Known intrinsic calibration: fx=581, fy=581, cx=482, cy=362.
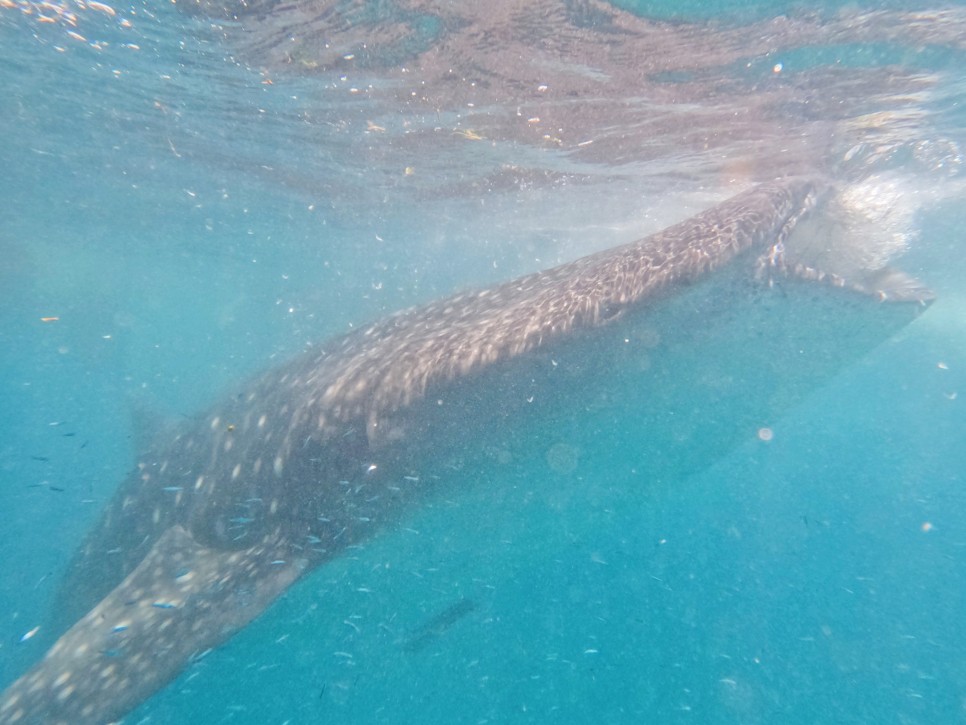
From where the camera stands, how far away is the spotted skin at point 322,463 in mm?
3990

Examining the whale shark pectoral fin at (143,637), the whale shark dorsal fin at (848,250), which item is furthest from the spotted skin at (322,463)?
the whale shark dorsal fin at (848,250)

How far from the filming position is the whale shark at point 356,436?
3.96 m

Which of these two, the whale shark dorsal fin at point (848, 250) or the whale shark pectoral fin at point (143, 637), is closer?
the whale shark pectoral fin at point (143, 637)

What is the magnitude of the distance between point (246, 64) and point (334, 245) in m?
27.8

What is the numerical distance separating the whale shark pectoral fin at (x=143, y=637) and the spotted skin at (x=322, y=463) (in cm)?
1

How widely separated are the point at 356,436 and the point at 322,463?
0.46 meters

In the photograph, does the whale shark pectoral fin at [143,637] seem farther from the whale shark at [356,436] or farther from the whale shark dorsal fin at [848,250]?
the whale shark dorsal fin at [848,250]

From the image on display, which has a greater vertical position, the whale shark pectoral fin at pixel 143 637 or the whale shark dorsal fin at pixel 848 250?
the whale shark dorsal fin at pixel 848 250

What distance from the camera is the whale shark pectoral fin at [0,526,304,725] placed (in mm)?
3990

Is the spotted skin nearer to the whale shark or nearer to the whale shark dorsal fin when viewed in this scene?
the whale shark

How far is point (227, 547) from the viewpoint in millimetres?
5602

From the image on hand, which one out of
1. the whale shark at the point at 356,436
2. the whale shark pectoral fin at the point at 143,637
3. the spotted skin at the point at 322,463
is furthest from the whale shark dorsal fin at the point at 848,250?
the whale shark pectoral fin at the point at 143,637

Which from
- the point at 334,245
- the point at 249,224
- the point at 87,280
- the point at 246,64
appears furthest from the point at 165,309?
the point at 246,64

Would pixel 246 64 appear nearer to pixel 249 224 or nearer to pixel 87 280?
pixel 249 224
